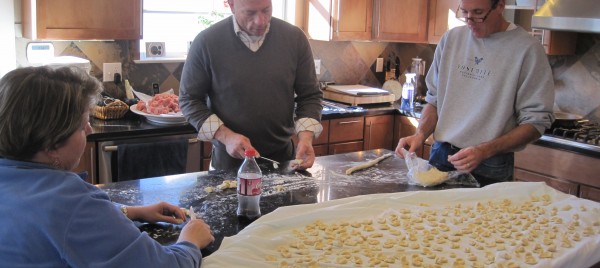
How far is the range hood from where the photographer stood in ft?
11.0

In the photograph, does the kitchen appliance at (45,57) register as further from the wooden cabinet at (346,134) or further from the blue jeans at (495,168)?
the blue jeans at (495,168)

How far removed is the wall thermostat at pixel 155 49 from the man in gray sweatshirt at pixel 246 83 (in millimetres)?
1411

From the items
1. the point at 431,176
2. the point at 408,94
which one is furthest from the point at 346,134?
the point at 431,176

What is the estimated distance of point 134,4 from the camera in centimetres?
341

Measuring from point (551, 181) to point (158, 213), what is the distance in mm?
2591

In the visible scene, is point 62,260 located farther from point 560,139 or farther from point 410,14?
point 410,14

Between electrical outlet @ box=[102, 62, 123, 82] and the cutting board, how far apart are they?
152 centimetres

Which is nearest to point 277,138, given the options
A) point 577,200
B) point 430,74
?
point 430,74

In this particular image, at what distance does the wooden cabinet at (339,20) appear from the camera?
421cm

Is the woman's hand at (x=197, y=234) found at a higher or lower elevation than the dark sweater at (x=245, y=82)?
lower

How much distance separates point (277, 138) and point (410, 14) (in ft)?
7.34

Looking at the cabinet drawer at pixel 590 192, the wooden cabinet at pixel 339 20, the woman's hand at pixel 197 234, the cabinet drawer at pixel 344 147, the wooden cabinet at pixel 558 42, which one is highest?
the wooden cabinet at pixel 339 20

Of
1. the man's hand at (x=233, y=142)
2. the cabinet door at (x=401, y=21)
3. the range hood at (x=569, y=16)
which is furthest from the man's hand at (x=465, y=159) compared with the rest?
the cabinet door at (x=401, y=21)

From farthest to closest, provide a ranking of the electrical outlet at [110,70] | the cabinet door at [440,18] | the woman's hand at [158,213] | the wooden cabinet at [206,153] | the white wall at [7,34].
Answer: the cabinet door at [440,18] → the electrical outlet at [110,70] → the wooden cabinet at [206,153] → the white wall at [7,34] → the woman's hand at [158,213]
